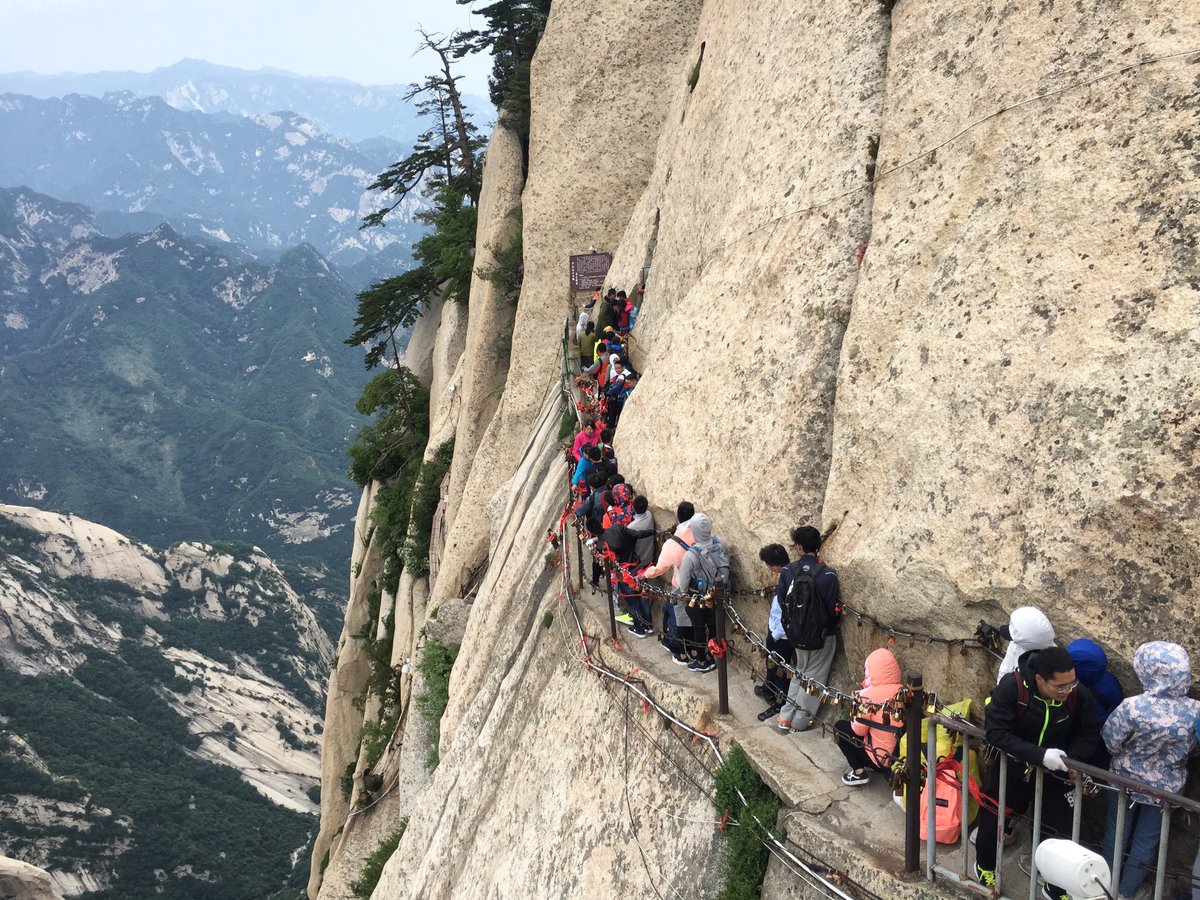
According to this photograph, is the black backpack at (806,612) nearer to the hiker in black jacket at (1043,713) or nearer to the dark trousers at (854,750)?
the dark trousers at (854,750)

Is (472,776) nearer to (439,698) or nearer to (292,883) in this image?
(439,698)

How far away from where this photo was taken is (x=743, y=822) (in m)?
8.13

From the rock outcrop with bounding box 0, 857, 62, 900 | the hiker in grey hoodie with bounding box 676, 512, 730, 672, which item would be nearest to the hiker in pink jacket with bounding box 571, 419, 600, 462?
the hiker in grey hoodie with bounding box 676, 512, 730, 672

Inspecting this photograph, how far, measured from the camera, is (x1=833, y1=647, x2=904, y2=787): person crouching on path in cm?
747

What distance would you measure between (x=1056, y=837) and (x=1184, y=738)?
1.18m

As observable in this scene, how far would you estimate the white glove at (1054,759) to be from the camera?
18.4 feet

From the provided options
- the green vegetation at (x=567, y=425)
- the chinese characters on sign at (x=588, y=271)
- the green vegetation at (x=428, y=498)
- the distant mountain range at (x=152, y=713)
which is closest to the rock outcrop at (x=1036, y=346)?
the green vegetation at (x=567, y=425)

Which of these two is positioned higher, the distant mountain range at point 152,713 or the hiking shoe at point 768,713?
the hiking shoe at point 768,713

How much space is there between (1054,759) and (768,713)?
389cm

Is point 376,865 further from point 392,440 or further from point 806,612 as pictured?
point 392,440

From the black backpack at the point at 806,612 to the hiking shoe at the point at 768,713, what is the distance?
1.03 m

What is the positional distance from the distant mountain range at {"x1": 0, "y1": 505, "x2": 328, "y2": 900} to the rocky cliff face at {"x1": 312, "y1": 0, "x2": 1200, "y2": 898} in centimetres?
9577

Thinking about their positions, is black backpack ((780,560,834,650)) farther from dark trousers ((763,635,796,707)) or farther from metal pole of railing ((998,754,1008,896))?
metal pole of railing ((998,754,1008,896))

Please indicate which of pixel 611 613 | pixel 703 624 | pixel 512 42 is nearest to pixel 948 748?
Answer: pixel 703 624
